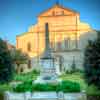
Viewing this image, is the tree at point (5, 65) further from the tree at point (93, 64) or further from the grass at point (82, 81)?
the tree at point (93, 64)

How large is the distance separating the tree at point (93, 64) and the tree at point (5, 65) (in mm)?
1904

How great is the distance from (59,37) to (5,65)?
178 inches

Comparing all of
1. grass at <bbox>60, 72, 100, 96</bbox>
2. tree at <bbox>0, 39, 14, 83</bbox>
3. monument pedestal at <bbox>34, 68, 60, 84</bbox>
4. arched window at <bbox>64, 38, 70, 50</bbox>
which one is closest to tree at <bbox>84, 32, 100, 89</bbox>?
grass at <bbox>60, 72, 100, 96</bbox>

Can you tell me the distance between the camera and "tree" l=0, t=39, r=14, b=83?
35.0 ft

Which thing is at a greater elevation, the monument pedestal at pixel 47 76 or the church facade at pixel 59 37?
the church facade at pixel 59 37

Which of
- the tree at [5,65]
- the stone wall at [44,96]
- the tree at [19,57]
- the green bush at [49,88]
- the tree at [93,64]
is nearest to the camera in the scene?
the stone wall at [44,96]

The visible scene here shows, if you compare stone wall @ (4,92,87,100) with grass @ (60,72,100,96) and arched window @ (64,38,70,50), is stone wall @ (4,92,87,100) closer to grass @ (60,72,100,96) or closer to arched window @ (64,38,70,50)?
grass @ (60,72,100,96)

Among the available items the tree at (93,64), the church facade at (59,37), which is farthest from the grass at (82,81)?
the church facade at (59,37)

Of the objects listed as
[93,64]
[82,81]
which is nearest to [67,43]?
[82,81]

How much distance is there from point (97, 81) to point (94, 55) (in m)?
0.57

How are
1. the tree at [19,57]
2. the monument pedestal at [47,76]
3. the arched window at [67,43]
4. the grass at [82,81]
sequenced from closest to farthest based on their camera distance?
1. the grass at [82,81]
2. the monument pedestal at [47,76]
3. the tree at [19,57]
4. the arched window at [67,43]

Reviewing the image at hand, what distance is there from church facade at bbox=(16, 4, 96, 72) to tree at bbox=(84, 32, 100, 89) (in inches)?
152

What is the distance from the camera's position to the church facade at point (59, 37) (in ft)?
46.9

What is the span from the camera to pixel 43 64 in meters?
11.7
